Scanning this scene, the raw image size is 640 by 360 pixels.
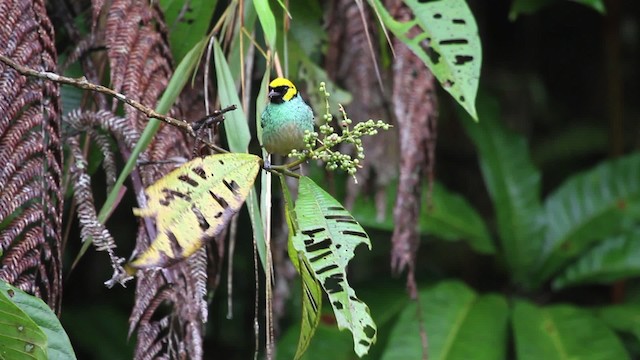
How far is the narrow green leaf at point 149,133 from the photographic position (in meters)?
1.12

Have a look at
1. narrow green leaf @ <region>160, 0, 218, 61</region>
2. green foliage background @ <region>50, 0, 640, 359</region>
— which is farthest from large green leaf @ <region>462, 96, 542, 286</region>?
narrow green leaf @ <region>160, 0, 218, 61</region>

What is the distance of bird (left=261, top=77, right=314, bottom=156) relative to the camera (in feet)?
3.53

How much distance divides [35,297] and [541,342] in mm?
1456

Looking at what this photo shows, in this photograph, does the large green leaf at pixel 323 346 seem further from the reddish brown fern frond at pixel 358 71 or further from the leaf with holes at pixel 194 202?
the leaf with holes at pixel 194 202

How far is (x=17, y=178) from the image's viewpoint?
3.57 feet

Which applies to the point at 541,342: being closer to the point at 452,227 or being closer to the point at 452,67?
the point at 452,227

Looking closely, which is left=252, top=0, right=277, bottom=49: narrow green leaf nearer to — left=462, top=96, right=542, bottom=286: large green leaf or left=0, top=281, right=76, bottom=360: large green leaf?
left=0, top=281, right=76, bottom=360: large green leaf

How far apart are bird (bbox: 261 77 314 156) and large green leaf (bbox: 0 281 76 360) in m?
0.36

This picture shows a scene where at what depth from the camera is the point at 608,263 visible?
7.64ft

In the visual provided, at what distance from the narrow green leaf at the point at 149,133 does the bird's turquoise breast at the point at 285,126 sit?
16 centimetres

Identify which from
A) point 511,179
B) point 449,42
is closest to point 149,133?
point 449,42

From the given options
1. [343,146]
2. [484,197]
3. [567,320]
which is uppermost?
[343,146]

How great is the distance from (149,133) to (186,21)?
37 cm

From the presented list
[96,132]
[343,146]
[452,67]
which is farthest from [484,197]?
[96,132]
